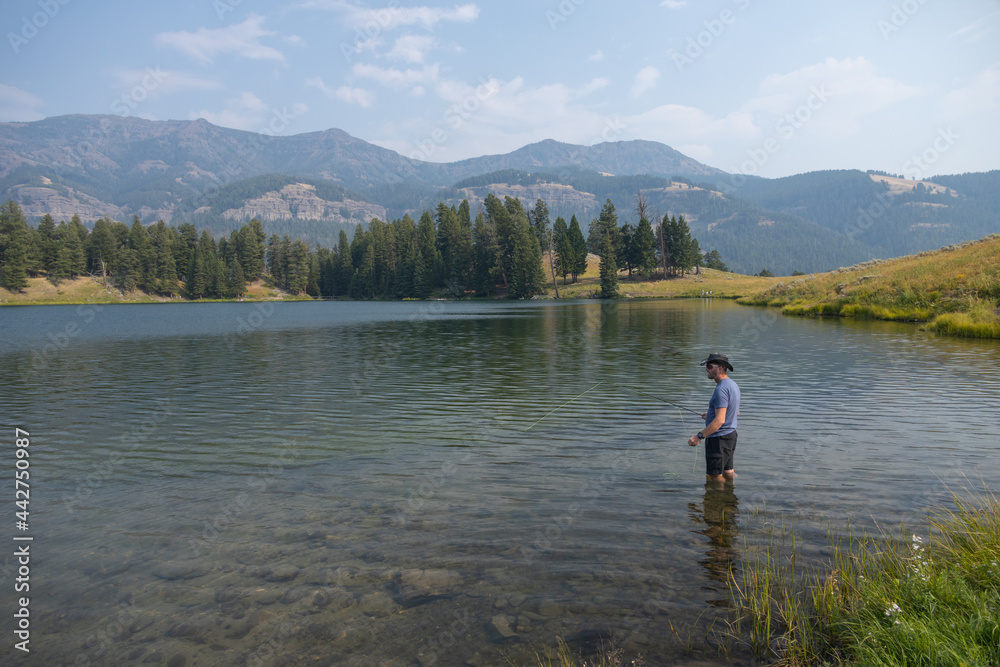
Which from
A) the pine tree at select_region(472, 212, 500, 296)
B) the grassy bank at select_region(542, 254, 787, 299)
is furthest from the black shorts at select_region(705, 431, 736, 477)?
the pine tree at select_region(472, 212, 500, 296)

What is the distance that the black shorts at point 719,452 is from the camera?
33.0 ft

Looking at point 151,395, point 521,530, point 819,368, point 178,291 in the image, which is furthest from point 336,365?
point 178,291

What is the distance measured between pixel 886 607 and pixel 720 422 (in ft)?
15.3

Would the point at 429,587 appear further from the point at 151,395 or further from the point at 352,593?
the point at 151,395

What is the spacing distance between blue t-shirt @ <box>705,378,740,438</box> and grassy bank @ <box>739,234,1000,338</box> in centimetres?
3412

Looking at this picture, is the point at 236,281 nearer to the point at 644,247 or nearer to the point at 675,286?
the point at 644,247

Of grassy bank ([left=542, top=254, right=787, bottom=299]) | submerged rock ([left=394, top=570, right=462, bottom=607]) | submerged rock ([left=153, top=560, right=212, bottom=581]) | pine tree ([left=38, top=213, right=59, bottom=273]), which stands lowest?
submerged rock ([left=153, top=560, right=212, bottom=581])

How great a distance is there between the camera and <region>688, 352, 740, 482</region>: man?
32.0 feet

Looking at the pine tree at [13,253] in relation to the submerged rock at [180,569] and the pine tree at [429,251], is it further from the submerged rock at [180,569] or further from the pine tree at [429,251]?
the submerged rock at [180,569]

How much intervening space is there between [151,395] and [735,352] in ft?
98.1

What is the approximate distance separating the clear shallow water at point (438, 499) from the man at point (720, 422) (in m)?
0.57

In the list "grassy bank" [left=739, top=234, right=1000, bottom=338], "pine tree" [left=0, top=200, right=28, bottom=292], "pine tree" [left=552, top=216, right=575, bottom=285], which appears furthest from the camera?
"pine tree" [left=552, top=216, right=575, bottom=285]

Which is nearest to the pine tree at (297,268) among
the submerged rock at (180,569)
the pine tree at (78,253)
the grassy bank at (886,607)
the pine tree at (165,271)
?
the pine tree at (165,271)

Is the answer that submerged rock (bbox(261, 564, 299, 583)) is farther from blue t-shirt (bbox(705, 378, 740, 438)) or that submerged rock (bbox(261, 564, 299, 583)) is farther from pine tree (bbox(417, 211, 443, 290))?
pine tree (bbox(417, 211, 443, 290))
